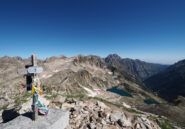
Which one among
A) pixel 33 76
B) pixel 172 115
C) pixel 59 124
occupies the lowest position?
pixel 172 115

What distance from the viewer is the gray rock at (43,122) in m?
5.02

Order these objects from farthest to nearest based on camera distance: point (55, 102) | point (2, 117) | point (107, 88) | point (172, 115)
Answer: point (107, 88), point (172, 115), point (55, 102), point (2, 117)

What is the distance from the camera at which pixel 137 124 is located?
9266 mm

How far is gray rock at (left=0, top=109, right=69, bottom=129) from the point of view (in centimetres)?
502

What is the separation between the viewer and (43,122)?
17.4 ft

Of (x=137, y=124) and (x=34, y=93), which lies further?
(x=137, y=124)

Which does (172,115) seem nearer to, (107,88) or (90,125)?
(90,125)

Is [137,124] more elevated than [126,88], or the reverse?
[137,124]

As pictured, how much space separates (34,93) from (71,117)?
3934 millimetres

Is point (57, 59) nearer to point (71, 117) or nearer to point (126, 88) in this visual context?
point (126, 88)

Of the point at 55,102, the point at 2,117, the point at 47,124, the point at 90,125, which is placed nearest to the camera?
the point at 47,124

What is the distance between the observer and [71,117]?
779 cm

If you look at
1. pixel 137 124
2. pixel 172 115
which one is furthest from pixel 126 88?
pixel 137 124

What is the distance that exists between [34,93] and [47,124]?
1.90 meters
